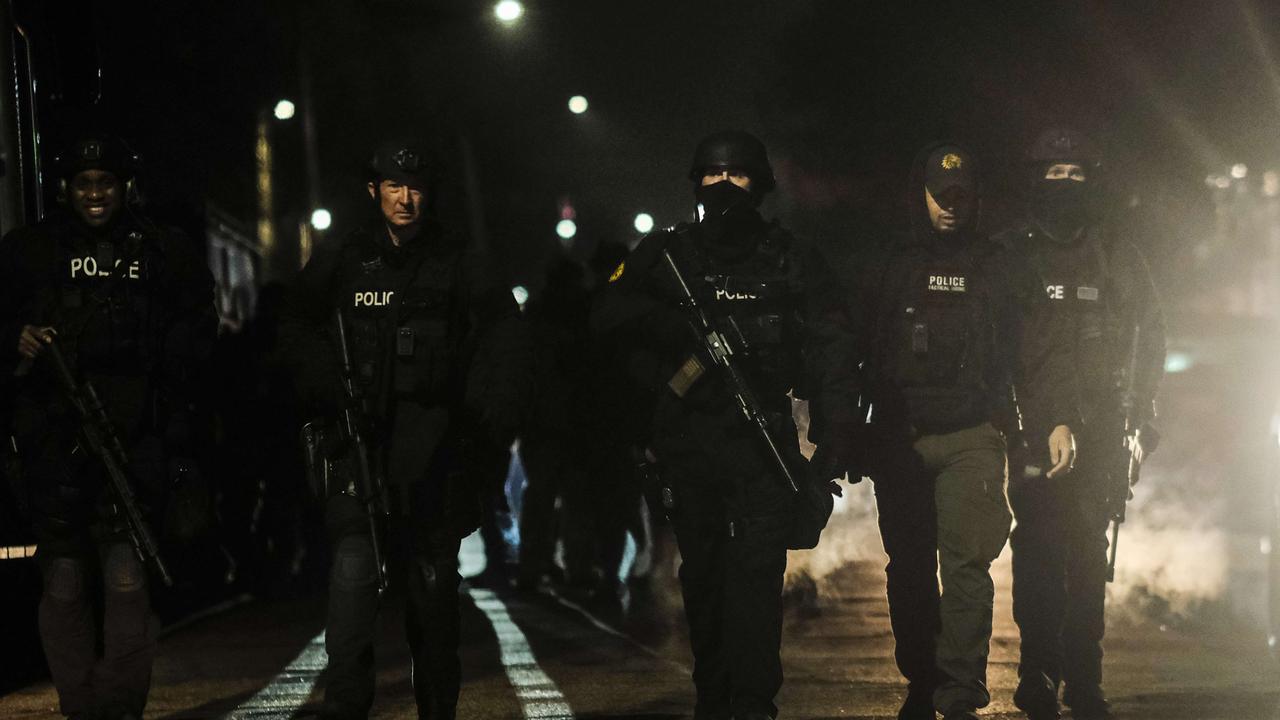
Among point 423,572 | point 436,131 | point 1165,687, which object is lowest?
point 1165,687

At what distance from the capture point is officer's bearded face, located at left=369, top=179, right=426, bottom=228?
19.6 feet

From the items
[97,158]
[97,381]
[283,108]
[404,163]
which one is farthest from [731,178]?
[283,108]

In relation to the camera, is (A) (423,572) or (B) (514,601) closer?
(A) (423,572)

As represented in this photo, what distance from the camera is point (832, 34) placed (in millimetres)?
20859

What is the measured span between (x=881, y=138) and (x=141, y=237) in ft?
50.3

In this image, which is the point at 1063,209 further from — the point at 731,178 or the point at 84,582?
the point at 84,582

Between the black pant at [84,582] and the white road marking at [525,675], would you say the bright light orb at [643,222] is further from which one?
the black pant at [84,582]

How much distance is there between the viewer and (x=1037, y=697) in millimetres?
6973

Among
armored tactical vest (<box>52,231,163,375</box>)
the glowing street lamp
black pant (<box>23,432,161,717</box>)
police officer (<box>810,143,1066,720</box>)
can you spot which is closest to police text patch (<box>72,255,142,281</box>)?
armored tactical vest (<box>52,231,163,375</box>)

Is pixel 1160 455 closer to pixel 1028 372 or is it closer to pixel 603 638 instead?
pixel 603 638

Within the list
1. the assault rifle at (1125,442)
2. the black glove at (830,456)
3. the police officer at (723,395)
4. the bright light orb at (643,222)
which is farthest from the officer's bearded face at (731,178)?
the bright light orb at (643,222)

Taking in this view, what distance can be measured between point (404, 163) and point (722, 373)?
1.34 metres

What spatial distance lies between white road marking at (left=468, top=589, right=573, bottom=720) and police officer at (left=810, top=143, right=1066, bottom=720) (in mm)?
1372

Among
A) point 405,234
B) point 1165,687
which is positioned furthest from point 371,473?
point 1165,687
